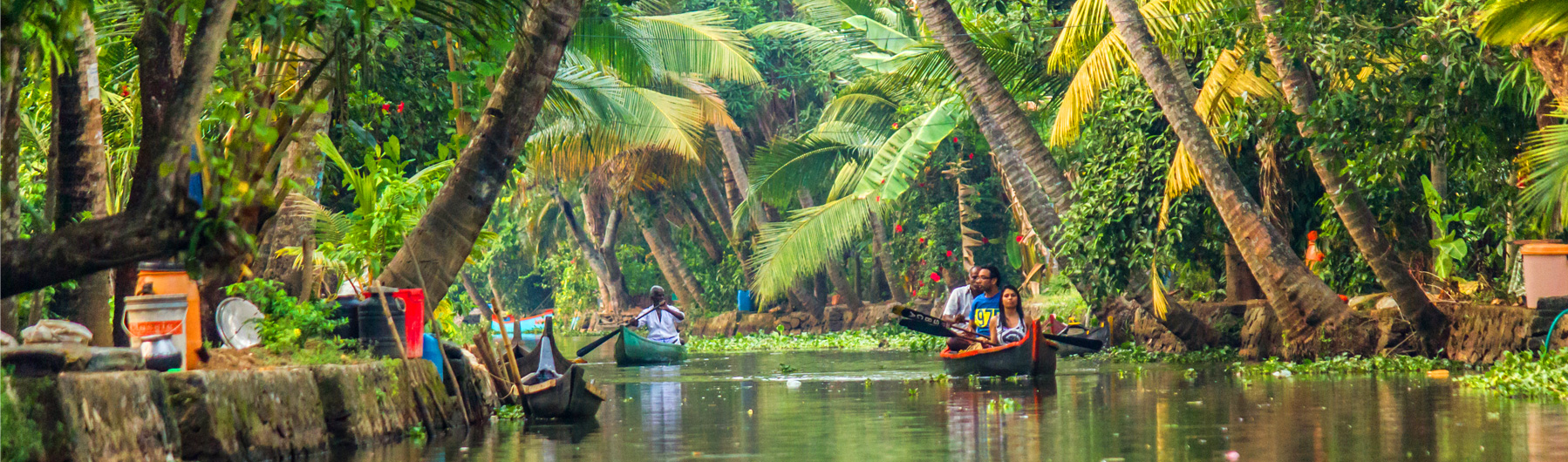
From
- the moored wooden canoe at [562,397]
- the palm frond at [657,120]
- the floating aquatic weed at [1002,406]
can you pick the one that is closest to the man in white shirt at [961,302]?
the floating aquatic weed at [1002,406]

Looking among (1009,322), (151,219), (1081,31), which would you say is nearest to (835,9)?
(1081,31)

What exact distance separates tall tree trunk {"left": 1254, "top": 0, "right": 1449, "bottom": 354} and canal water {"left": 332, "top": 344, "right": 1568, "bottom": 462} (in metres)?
2.05

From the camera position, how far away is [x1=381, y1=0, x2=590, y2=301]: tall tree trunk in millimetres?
11461

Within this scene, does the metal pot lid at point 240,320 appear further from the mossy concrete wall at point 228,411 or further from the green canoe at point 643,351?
the green canoe at point 643,351

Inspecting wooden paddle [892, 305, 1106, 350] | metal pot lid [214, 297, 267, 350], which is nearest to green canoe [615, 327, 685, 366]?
wooden paddle [892, 305, 1106, 350]

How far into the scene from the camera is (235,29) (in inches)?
325

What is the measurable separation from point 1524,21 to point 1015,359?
6.62 meters

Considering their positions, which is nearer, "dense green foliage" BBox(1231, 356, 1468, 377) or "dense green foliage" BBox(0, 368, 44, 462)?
"dense green foliage" BBox(0, 368, 44, 462)

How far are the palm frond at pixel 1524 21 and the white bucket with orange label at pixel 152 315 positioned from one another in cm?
858

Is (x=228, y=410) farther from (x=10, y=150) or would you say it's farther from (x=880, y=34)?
(x=880, y=34)

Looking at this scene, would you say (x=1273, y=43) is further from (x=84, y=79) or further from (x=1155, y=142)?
(x=84, y=79)

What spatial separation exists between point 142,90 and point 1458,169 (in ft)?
43.5

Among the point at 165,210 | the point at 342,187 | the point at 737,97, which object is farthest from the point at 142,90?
the point at 737,97

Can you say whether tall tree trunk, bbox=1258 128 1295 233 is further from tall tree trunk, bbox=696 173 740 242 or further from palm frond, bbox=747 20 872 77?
tall tree trunk, bbox=696 173 740 242
